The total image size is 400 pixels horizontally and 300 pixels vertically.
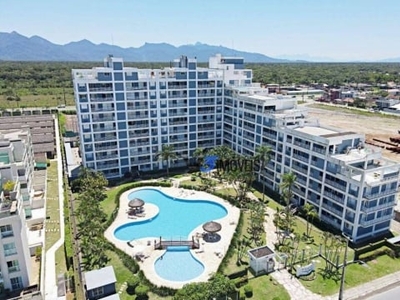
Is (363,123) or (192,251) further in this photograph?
(363,123)

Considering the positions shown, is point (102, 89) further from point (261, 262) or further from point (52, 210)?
point (261, 262)

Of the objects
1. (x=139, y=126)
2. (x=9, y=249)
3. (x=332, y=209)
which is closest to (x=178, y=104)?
(x=139, y=126)

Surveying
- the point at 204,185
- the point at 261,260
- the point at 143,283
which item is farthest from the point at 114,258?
the point at 204,185

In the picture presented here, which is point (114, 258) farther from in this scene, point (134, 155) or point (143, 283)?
point (134, 155)

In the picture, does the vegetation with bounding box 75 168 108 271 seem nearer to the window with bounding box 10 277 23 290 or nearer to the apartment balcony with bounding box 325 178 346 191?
the window with bounding box 10 277 23 290

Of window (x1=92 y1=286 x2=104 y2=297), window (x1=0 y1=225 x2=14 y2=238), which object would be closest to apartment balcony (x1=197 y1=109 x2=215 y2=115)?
window (x1=92 y1=286 x2=104 y2=297)

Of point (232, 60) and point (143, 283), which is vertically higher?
point (232, 60)
